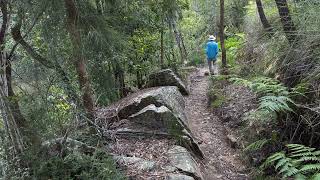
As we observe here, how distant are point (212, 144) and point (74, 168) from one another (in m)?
3.91

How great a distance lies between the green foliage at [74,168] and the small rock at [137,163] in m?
0.57

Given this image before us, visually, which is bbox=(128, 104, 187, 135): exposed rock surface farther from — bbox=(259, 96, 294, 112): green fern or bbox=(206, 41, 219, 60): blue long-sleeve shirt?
bbox=(206, 41, 219, 60): blue long-sleeve shirt

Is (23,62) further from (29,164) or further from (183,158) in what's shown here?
(183,158)

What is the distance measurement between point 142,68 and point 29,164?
725 cm

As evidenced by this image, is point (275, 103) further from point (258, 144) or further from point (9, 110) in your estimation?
point (9, 110)

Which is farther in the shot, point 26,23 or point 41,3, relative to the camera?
point 26,23

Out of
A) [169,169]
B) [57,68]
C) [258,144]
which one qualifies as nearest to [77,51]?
[57,68]

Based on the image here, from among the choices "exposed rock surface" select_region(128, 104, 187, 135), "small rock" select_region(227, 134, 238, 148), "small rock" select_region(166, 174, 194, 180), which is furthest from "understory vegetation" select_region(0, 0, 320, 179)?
"exposed rock surface" select_region(128, 104, 187, 135)

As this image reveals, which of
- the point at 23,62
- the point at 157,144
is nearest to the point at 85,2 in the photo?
the point at 23,62

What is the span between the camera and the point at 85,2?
21.0ft

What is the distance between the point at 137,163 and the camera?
218 inches

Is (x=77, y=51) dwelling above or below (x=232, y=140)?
above

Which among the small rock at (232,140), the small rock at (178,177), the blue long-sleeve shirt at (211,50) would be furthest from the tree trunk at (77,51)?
the blue long-sleeve shirt at (211,50)

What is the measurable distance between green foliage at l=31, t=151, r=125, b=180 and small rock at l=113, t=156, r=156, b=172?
571 mm
